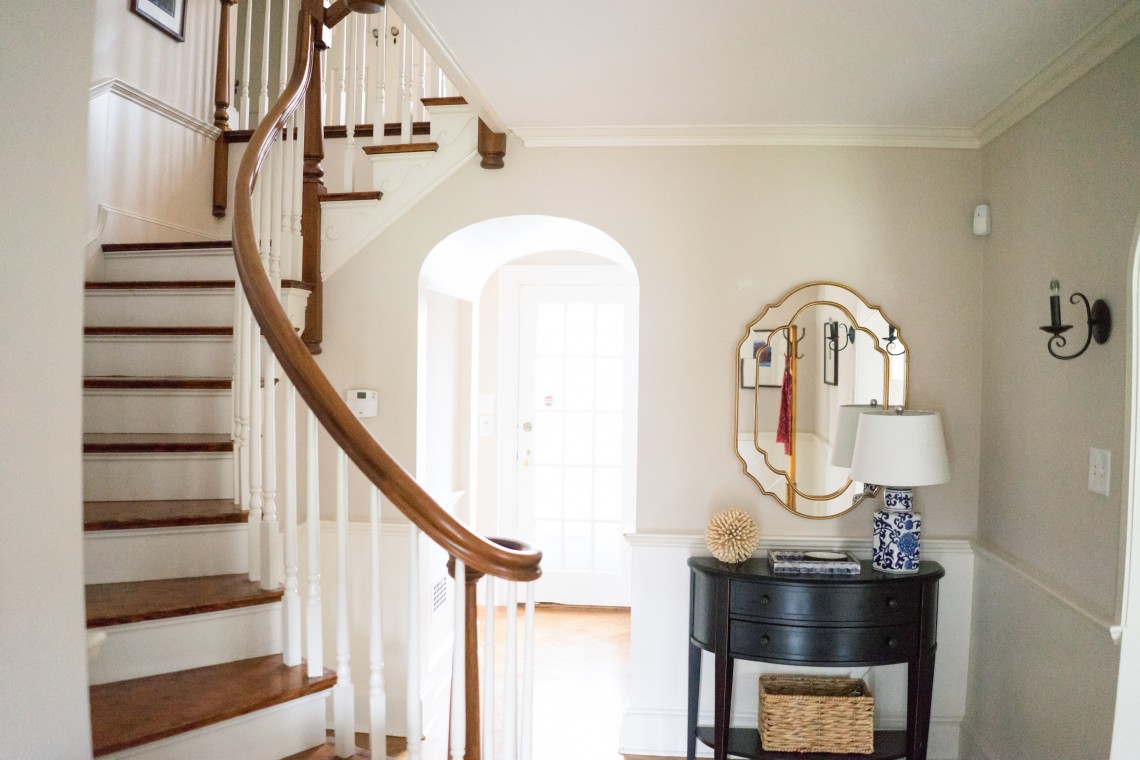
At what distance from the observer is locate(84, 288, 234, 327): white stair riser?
261 centimetres

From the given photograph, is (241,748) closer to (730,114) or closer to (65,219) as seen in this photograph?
(65,219)

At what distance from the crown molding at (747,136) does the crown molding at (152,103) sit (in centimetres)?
158

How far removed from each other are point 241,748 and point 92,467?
100 cm

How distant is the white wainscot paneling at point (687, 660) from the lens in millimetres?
2863

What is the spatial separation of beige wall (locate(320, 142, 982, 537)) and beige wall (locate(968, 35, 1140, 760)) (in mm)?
151

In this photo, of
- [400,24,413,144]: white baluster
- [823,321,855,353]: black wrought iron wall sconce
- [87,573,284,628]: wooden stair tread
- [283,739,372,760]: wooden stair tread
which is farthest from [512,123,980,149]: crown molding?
[283,739,372,760]: wooden stair tread

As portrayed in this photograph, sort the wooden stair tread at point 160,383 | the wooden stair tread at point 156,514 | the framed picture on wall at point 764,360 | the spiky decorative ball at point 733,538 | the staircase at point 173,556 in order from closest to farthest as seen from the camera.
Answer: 1. the staircase at point 173,556
2. the wooden stair tread at point 156,514
3. the wooden stair tread at point 160,383
4. the spiky decorative ball at point 733,538
5. the framed picture on wall at point 764,360

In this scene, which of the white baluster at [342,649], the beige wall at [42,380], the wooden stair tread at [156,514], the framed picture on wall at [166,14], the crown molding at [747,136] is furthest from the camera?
the framed picture on wall at [166,14]

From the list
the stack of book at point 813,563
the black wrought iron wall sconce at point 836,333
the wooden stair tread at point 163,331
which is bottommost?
the stack of book at point 813,563

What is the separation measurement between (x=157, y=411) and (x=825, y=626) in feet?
7.77

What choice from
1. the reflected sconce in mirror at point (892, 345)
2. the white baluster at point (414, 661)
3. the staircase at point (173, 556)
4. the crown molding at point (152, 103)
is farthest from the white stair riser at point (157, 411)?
the reflected sconce in mirror at point (892, 345)

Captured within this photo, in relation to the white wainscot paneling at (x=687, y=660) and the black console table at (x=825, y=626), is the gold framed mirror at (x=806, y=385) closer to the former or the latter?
the white wainscot paneling at (x=687, y=660)

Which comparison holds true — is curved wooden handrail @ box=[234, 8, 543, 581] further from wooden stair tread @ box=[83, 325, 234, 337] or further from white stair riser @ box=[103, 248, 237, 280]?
white stair riser @ box=[103, 248, 237, 280]

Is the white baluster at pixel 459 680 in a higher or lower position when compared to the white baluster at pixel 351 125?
lower
